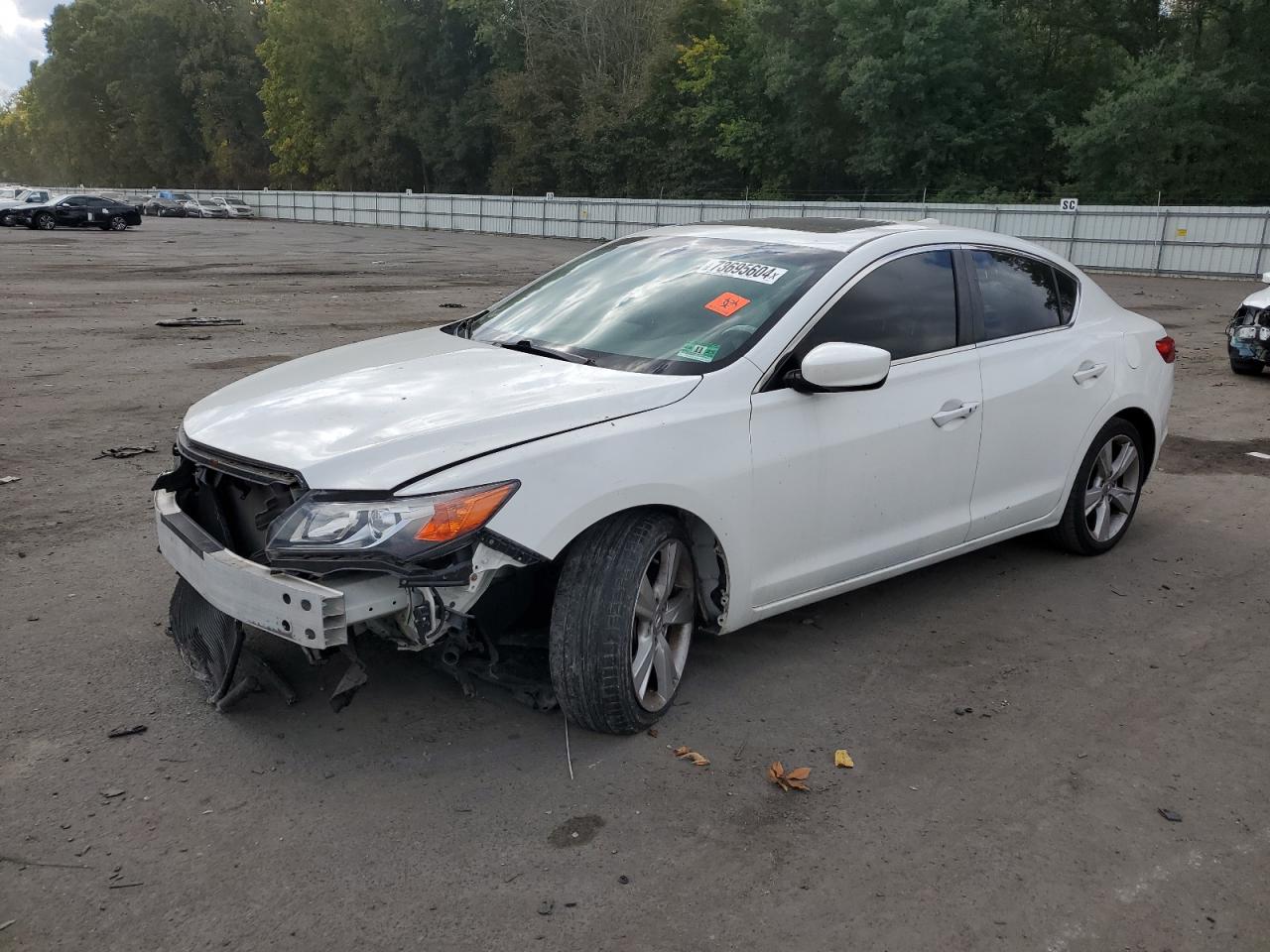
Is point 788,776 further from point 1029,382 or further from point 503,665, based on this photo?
point 1029,382

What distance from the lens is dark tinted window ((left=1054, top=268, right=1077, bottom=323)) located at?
211 inches

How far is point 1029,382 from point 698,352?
1777 millimetres

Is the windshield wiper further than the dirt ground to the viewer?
Yes

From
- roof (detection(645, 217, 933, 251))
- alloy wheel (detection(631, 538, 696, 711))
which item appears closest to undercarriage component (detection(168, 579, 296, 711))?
alloy wheel (detection(631, 538, 696, 711))

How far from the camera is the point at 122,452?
7195mm

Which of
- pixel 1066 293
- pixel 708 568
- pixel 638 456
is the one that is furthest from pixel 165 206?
pixel 638 456

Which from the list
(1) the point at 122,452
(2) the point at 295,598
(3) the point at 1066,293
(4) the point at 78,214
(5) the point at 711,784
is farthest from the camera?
(4) the point at 78,214

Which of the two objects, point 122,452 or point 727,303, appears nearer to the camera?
point 727,303

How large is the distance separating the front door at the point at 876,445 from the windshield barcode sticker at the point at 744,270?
0.93ft

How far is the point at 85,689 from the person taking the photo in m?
3.91

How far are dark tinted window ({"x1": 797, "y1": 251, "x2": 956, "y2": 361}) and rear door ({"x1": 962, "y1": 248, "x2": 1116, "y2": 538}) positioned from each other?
8.4 inches

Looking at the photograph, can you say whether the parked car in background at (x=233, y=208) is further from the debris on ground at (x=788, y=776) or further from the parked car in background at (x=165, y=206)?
the debris on ground at (x=788, y=776)

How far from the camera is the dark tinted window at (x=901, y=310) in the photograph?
424cm

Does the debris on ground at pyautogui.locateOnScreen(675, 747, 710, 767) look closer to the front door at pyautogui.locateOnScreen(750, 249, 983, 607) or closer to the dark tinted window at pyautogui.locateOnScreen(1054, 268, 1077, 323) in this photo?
the front door at pyautogui.locateOnScreen(750, 249, 983, 607)
